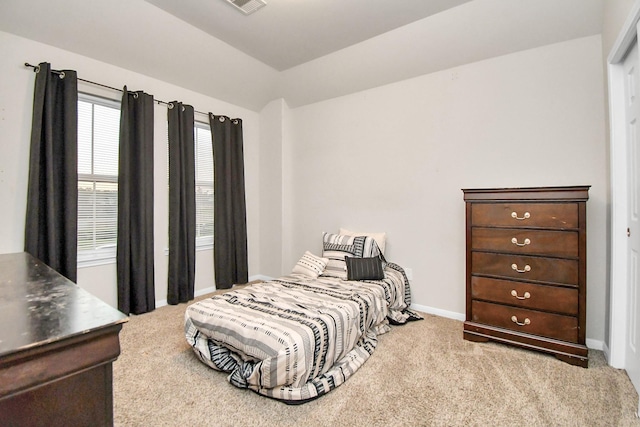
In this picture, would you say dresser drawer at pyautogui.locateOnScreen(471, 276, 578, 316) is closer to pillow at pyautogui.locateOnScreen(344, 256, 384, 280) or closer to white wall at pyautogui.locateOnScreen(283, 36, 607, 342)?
white wall at pyautogui.locateOnScreen(283, 36, 607, 342)

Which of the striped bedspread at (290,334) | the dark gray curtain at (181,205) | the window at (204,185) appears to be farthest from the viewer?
the window at (204,185)

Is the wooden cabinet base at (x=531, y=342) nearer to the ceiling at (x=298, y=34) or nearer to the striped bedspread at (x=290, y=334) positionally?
the striped bedspread at (x=290, y=334)

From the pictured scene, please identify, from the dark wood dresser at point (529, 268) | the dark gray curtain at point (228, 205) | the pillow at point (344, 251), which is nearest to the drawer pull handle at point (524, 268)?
the dark wood dresser at point (529, 268)

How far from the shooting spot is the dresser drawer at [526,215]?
2.04 metres

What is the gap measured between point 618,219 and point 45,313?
3.00 m

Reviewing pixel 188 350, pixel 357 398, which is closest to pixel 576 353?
pixel 357 398

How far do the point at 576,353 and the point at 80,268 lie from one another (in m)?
4.11

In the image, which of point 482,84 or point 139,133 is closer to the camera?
point 482,84

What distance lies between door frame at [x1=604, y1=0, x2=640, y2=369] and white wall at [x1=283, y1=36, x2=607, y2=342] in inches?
12.8

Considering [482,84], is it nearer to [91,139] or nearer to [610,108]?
[610,108]

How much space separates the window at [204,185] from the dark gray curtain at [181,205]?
296 millimetres

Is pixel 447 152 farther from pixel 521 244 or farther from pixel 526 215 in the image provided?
pixel 521 244

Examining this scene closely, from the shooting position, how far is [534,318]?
7.07 ft

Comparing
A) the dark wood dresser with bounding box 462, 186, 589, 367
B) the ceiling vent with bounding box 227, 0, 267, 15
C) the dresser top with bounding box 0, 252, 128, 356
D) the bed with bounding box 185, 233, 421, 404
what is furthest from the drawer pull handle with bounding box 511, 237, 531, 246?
the ceiling vent with bounding box 227, 0, 267, 15
